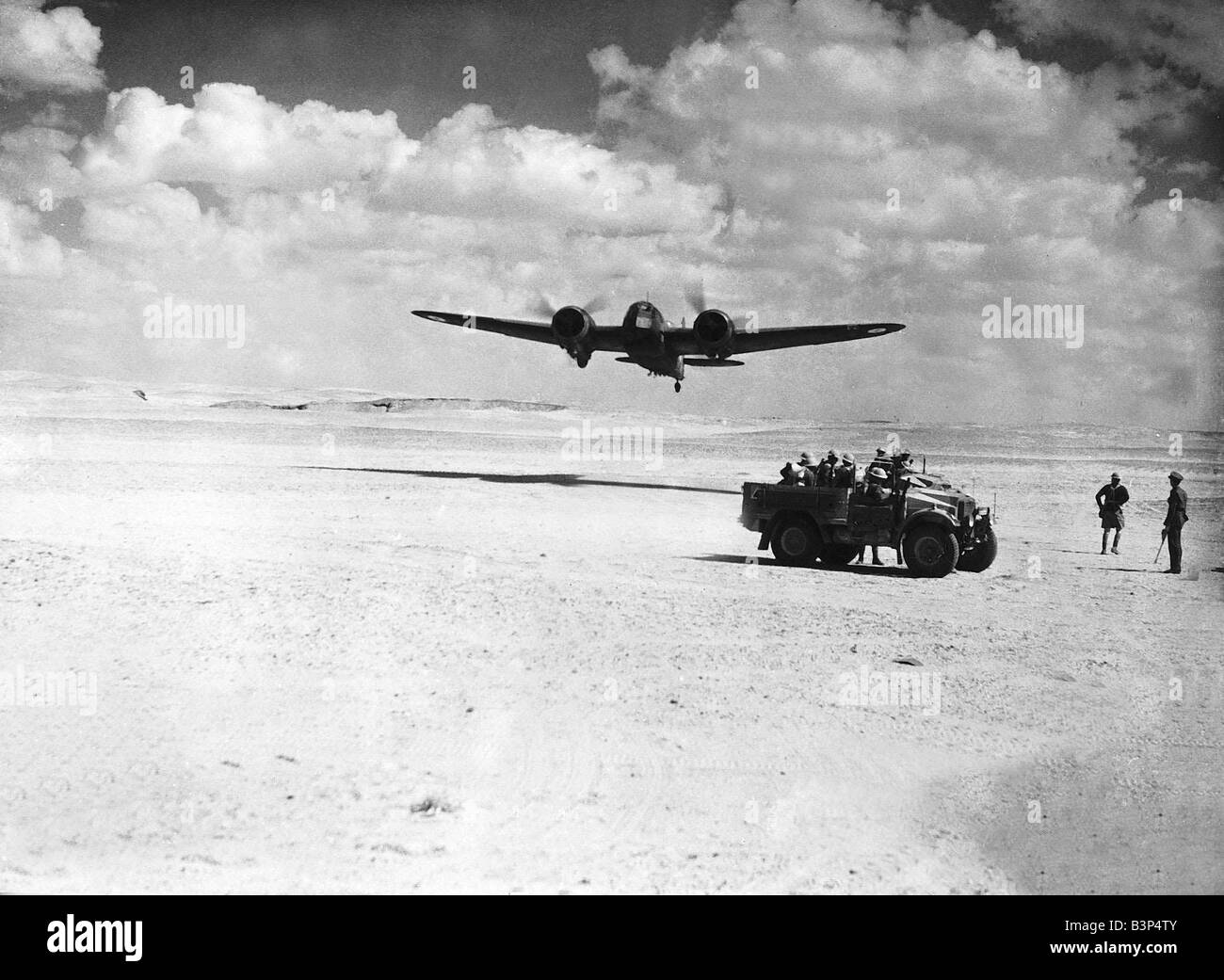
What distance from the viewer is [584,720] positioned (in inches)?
311

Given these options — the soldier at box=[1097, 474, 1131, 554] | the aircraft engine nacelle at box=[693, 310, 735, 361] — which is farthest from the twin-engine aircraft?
the soldier at box=[1097, 474, 1131, 554]

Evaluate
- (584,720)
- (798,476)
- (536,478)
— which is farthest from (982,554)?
(536,478)

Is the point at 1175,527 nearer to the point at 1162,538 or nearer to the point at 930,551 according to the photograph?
the point at 1162,538

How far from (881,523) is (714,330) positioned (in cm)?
1346

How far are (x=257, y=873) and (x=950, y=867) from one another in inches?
164

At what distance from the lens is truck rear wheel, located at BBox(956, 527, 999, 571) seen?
14094 mm

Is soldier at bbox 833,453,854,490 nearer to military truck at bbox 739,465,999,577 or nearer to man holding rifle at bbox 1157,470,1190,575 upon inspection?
military truck at bbox 739,465,999,577

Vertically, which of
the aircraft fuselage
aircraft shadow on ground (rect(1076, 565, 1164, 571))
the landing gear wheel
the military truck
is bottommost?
aircraft shadow on ground (rect(1076, 565, 1164, 571))

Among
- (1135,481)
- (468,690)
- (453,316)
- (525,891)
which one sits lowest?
(525,891)

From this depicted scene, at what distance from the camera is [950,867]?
602cm

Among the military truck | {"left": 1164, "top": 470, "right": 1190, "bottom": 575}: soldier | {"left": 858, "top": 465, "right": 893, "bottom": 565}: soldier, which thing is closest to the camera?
the military truck

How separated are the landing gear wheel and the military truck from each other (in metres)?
0.01

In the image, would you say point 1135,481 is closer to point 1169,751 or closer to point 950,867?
point 1169,751

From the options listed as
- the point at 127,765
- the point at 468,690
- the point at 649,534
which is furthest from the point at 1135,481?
the point at 127,765
